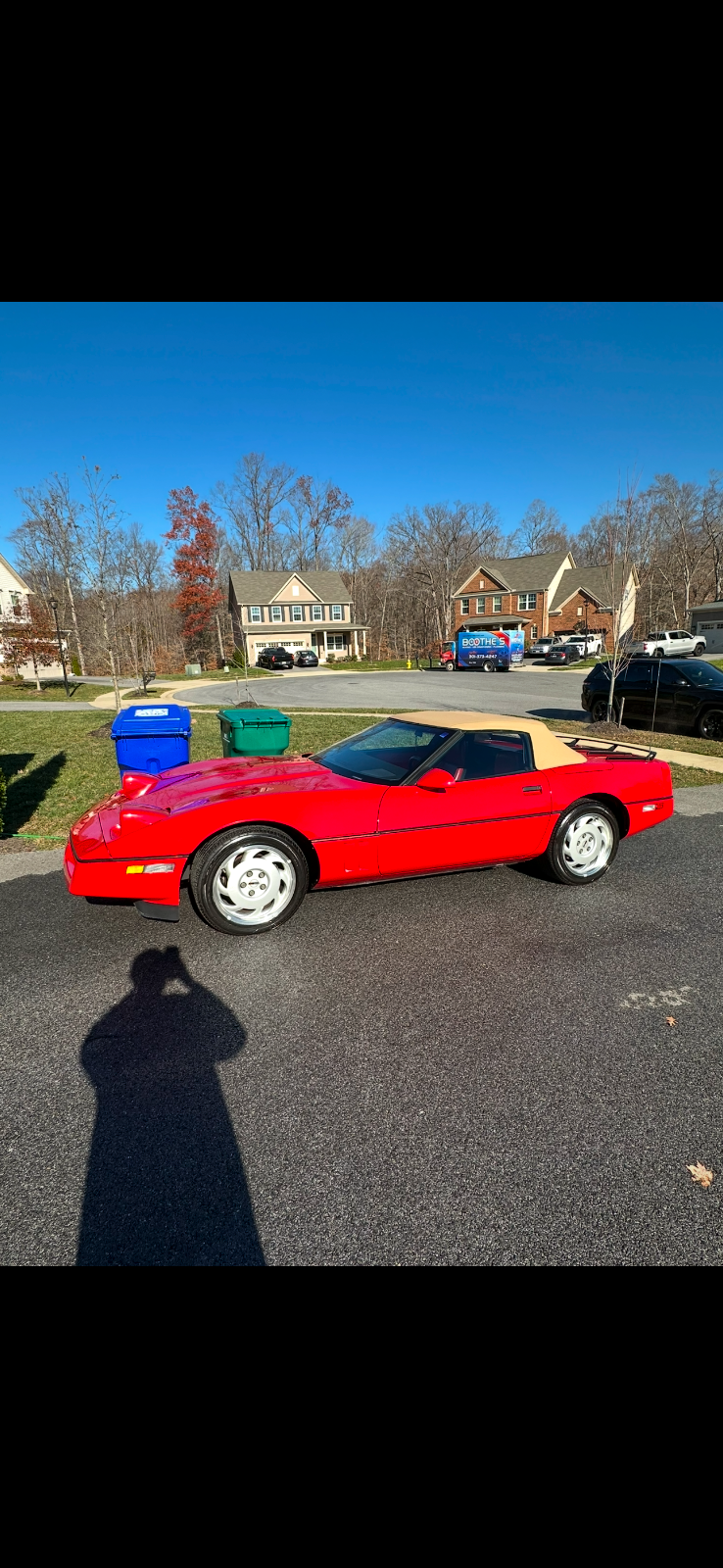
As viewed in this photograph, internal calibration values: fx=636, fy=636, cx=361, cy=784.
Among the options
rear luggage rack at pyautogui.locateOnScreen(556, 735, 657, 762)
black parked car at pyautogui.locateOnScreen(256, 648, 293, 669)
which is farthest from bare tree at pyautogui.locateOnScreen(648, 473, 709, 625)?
rear luggage rack at pyautogui.locateOnScreen(556, 735, 657, 762)

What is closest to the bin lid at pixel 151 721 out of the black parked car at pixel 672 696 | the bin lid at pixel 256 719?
the bin lid at pixel 256 719

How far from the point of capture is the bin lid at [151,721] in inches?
267

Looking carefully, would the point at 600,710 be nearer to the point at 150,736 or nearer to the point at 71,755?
the point at 150,736

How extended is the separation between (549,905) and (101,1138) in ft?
9.72

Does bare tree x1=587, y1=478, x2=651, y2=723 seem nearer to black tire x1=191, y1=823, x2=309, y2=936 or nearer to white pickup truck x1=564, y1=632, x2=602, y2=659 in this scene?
black tire x1=191, y1=823, x2=309, y2=936

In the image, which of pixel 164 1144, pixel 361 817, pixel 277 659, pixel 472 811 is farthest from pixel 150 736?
A: pixel 277 659

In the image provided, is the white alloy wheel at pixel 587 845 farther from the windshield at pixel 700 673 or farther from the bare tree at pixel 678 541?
the bare tree at pixel 678 541

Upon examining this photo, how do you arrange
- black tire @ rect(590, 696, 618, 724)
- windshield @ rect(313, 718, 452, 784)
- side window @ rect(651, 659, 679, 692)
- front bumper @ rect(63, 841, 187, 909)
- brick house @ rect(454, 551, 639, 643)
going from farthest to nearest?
1. brick house @ rect(454, 551, 639, 643)
2. black tire @ rect(590, 696, 618, 724)
3. side window @ rect(651, 659, 679, 692)
4. windshield @ rect(313, 718, 452, 784)
5. front bumper @ rect(63, 841, 187, 909)

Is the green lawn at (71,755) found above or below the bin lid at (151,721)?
below

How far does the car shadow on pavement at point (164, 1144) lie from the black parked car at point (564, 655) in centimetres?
3756

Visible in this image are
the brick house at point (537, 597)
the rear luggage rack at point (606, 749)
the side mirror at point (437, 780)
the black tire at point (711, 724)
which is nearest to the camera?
the side mirror at point (437, 780)

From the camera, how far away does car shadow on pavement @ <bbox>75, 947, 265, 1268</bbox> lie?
183cm
